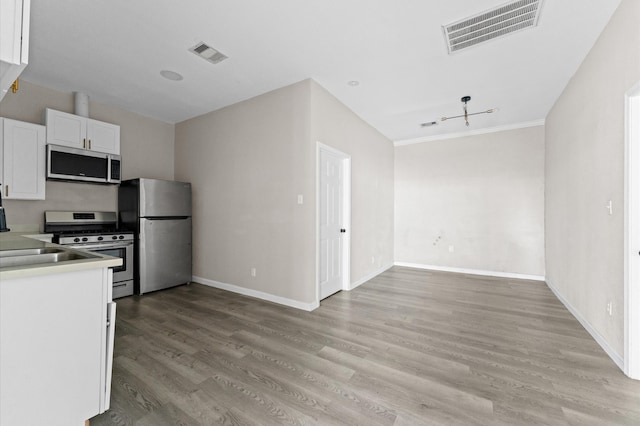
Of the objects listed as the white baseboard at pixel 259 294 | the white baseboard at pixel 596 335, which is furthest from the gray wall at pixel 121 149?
the white baseboard at pixel 596 335

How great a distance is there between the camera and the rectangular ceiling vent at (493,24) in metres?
2.25

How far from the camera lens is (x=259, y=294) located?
12.5ft

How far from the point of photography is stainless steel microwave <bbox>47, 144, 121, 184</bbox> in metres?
3.43

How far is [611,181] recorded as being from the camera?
232cm

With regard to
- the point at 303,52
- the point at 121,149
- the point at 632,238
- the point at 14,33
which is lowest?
the point at 632,238

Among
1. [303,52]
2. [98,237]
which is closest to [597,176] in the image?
[303,52]

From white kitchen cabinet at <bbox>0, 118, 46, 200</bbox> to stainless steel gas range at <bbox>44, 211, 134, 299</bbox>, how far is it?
1.33 feet

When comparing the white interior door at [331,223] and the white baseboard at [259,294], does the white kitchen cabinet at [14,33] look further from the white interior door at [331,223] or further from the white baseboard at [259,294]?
the white baseboard at [259,294]

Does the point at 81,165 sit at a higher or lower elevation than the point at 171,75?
lower

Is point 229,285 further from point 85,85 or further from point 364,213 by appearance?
point 85,85

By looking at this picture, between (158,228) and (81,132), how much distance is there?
1584 millimetres

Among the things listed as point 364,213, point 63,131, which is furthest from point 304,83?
point 63,131

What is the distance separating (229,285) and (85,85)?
10.8ft

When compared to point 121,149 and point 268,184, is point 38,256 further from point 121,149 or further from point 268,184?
point 121,149
